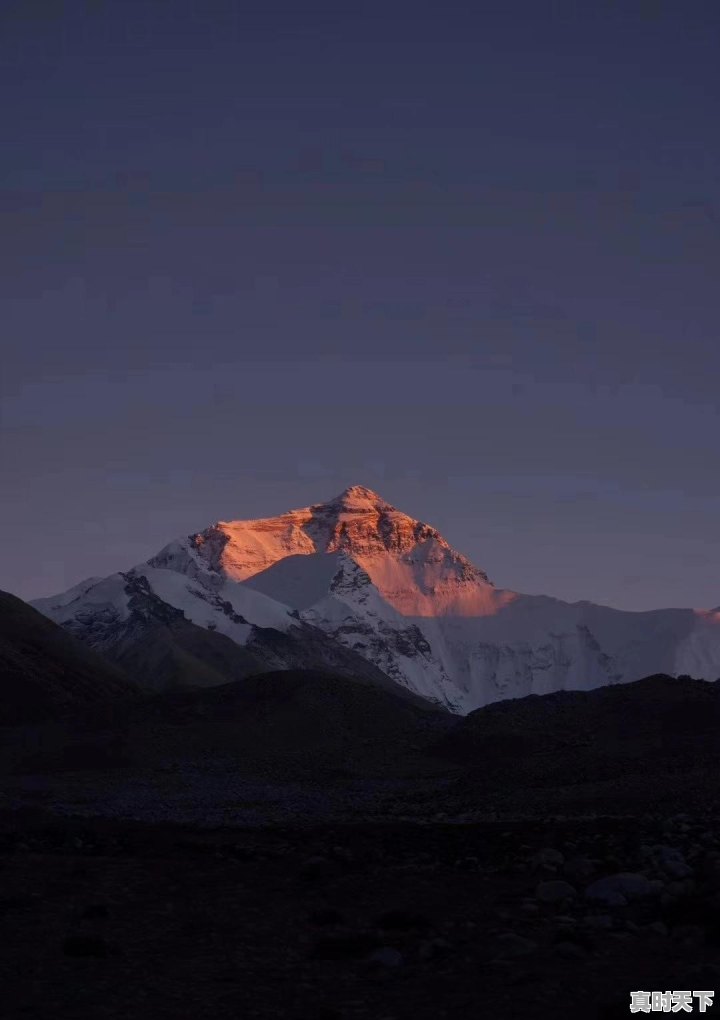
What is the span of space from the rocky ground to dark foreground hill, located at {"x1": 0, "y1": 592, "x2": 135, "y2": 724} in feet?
248

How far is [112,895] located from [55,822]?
1471 cm

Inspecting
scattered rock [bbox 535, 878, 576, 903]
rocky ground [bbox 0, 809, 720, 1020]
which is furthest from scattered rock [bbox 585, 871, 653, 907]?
scattered rock [bbox 535, 878, 576, 903]

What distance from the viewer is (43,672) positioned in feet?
369

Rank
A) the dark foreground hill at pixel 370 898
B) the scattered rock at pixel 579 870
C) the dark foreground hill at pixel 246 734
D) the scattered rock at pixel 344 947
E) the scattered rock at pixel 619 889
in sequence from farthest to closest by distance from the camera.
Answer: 1. the dark foreground hill at pixel 246 734
2. the scattered rock at pixel 579 870
3. the scattered rock at pixel 619 889
4. the scattered rock at pixel 344 947
5. the dark foreground hill at pixel 370 898

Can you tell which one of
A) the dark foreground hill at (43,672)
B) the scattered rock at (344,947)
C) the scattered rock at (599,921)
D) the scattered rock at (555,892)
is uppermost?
the dark foreground hill at (43,672)

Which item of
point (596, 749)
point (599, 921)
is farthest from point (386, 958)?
point (596, 749)

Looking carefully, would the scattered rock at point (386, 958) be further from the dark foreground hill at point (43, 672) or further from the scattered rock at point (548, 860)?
the dark foreground hill at point (43, 672)

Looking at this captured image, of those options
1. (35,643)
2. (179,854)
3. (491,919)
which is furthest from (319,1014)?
(35,643)

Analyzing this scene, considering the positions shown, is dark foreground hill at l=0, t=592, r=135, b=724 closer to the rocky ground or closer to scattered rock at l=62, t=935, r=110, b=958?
the rocky ground

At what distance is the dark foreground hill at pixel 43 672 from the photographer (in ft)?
330

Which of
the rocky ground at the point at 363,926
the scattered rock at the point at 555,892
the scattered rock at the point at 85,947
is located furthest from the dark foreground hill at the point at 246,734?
the scattered rock at the point at 85,947

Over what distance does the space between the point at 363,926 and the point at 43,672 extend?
98706 millimetres

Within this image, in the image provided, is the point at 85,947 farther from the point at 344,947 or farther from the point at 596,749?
the point at 596,749

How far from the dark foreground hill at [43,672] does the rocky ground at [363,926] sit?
2976 inches
